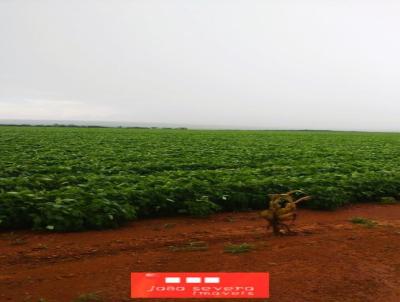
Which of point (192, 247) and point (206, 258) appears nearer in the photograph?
point (206, 258)

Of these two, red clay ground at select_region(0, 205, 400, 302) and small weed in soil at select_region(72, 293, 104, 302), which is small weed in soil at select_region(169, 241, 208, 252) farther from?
small weed in soil at select_region(72, 293, 104, 302)

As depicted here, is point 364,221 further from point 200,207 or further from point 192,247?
point 192,247

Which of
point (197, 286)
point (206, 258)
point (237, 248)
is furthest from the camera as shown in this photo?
point (237, 248)

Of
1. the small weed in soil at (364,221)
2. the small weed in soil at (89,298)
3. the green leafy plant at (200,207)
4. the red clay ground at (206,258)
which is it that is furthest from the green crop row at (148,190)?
the small weed in soil at (89,298)

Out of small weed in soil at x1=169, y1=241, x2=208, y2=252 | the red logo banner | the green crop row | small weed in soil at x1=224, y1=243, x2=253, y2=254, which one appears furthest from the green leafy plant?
the red logo banner

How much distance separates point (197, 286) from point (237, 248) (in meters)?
1.55

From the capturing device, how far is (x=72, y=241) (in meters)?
6.10

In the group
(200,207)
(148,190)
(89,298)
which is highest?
(148,190)

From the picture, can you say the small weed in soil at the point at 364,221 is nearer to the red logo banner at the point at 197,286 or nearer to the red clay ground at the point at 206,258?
the red clay ground at the point at 206,258

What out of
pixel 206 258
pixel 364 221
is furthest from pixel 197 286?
pixel 364 221

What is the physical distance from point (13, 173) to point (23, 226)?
4.46 meters

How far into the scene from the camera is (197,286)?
4430 mm

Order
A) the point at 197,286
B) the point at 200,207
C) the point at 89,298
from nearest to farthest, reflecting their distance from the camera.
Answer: the point at 89,298 < the point at 197,286 < the point at 200,207

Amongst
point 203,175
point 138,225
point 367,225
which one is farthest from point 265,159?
point 138,225
